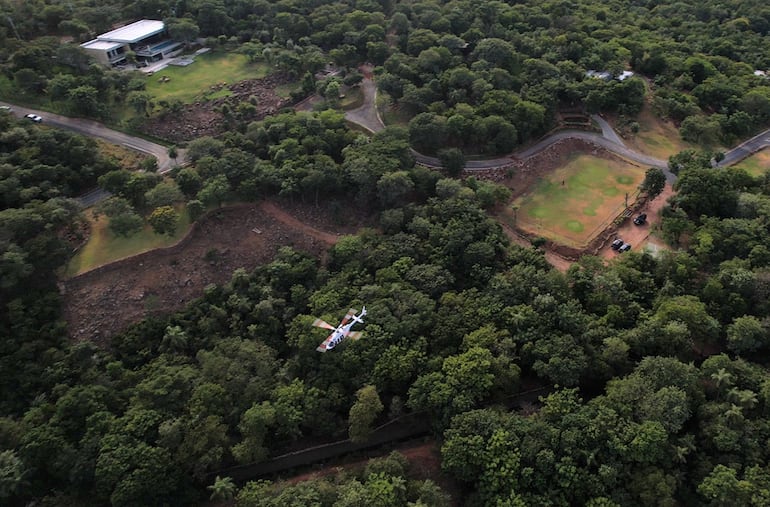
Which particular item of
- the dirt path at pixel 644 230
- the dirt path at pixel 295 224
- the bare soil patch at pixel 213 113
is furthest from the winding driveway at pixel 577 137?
the dirt path at pixel 295 224

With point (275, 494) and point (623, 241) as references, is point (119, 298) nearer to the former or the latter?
point (275, 494)

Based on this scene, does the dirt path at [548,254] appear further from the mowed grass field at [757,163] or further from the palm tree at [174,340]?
the palm tree at [174,340]

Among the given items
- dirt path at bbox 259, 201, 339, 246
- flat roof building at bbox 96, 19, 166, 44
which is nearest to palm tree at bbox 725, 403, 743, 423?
dirt path at bbox 259, 201, 339, 246

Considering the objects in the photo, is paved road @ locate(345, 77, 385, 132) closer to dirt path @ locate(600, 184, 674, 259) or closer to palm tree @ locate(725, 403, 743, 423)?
dirt path @ locate(600, 184, 674, 259)

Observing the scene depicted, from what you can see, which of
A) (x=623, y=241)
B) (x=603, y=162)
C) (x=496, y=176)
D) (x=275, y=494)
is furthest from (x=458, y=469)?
(x=603, y=162)

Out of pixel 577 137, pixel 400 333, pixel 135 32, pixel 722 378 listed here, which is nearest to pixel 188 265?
pixel 400 333

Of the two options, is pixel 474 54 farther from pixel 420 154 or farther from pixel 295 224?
pixel 295 224
